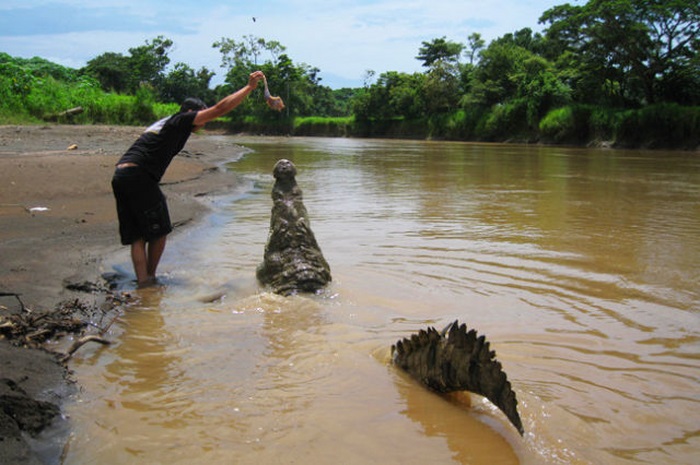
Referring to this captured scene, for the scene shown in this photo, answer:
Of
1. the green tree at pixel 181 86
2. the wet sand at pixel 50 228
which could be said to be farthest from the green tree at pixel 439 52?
the wet sand at pixel 50 228

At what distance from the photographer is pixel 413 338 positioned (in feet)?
9.69

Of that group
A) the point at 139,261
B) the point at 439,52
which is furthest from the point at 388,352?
the point at 439,52

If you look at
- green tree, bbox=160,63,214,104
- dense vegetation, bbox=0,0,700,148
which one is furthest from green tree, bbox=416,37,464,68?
green tree, bbox=160,63,214,104

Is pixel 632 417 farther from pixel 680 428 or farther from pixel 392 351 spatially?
pixel 392 351

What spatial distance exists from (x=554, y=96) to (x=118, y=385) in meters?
40.1

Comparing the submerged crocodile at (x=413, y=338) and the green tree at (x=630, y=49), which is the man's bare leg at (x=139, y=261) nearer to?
the submerged crocodile at (x=413, y=338)

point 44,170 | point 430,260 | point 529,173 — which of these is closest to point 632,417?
point 430,260

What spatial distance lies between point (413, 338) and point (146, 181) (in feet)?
9.16

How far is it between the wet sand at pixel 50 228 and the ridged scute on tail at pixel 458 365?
1741 millimetres

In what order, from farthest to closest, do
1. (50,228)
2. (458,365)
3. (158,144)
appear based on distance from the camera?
(50,228) → (158,144) → (458,365)

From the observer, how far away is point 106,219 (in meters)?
6.95

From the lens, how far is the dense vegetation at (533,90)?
987 inches

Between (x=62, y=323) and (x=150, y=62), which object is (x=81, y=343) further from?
(x=150, y=62)

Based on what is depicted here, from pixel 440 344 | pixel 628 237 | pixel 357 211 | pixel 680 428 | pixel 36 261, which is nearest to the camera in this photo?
pixel 680 428
